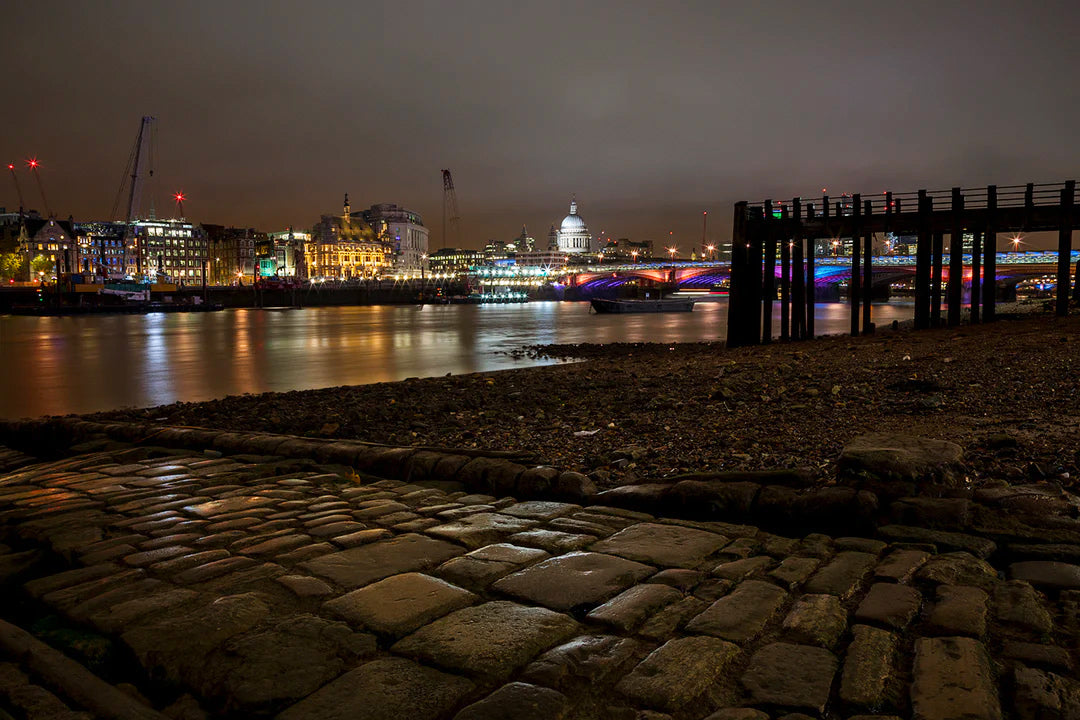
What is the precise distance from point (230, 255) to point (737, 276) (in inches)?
7008

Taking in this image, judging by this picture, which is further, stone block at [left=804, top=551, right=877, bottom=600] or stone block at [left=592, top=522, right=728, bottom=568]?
stone block at [left=592, top=522, right=728, bottom=568]

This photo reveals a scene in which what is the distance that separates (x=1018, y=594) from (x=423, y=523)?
11.5 ft

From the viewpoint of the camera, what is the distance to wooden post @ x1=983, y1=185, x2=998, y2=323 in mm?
23516

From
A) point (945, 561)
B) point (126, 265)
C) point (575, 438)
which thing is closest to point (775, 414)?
point (575, 438)

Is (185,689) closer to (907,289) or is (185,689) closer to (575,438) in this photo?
(575,438)

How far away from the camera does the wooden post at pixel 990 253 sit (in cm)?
2352

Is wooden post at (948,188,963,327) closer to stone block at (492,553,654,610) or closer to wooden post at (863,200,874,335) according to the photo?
wooden post at (863,200,874,335)

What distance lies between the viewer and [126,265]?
157500 mm

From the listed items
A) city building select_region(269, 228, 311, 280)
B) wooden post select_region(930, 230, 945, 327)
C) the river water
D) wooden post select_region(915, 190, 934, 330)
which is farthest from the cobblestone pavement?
city building select_region(269, 228, 311, 280)

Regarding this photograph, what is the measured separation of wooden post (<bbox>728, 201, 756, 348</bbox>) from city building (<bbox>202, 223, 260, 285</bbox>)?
169571 mm

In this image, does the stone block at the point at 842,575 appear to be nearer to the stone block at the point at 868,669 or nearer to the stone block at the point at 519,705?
the stone block at the point at 868,669

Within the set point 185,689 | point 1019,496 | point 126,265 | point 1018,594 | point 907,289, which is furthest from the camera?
point 126,265

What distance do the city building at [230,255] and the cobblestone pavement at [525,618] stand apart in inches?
7260

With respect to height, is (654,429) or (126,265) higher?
(126,265)
